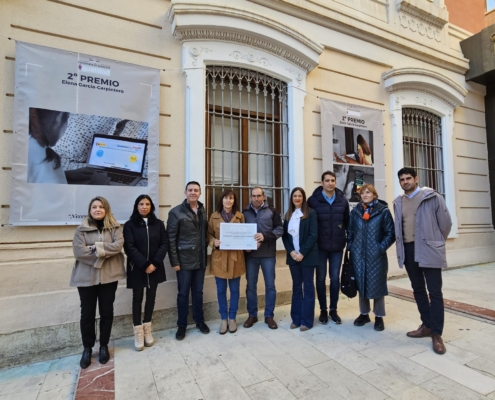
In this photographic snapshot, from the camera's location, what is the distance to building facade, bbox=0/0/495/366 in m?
3.59

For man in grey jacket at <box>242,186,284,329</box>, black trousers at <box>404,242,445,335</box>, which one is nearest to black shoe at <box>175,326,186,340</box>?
man in grey jacket at <box>242,186,284,329</box>

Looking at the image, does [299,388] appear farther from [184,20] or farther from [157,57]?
[184,20]

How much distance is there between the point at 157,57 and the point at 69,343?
12.9ft

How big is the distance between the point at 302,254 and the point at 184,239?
1.48 m

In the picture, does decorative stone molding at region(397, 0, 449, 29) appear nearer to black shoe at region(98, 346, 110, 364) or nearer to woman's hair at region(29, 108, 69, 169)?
woman's hair at region(29, 108, 69, 169)

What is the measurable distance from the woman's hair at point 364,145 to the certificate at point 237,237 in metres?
3.31

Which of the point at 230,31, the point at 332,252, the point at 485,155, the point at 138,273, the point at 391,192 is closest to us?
the point at 138,273

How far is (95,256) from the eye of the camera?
3.10 metres

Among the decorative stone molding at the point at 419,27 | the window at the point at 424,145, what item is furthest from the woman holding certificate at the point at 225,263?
the decorative stone molding at the point at 419,27

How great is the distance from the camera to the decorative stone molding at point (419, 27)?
6.75 m

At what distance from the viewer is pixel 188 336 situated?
379 centimetres

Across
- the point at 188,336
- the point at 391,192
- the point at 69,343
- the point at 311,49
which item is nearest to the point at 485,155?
the point at 391,192

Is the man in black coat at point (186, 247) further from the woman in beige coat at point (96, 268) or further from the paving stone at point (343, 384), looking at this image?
the paving stone at point (343, 384)

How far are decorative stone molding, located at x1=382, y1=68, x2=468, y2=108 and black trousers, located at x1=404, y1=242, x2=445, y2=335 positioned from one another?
4196 millimetres
